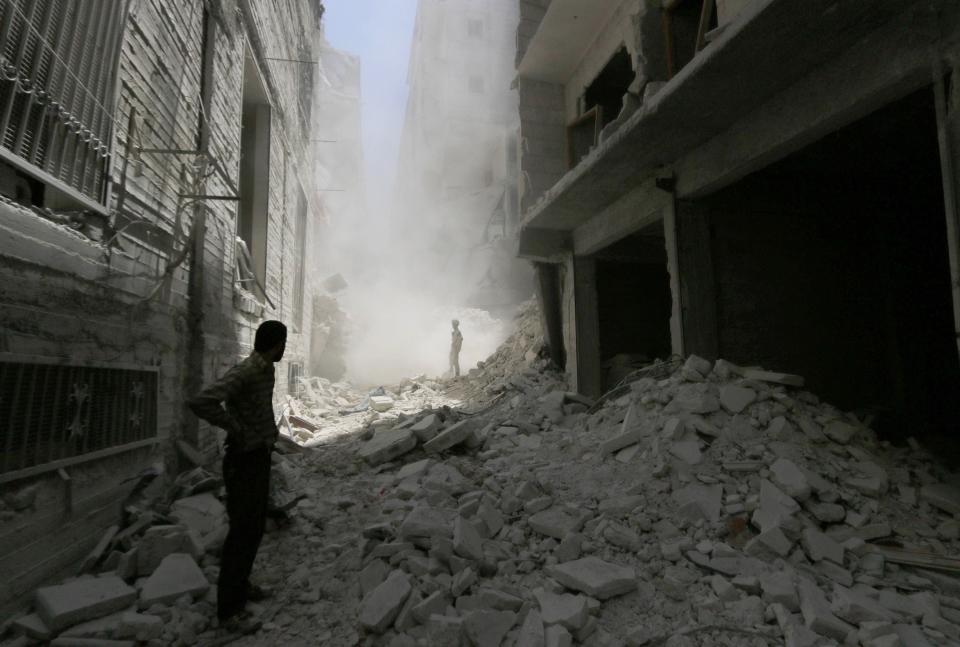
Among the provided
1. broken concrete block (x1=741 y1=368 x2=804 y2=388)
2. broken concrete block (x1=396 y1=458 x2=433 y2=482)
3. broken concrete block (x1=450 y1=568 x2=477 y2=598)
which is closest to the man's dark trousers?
broken concrete block (x1=450 y1=568 x2=477 y2=598)

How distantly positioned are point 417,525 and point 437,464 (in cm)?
162

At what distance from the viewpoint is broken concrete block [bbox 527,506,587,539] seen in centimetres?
347

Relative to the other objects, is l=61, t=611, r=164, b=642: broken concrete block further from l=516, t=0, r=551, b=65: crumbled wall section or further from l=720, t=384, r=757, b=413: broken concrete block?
l=516, t=0, r=551, b=65: crumbled wall section

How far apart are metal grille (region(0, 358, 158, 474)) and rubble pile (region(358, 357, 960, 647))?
1.96m

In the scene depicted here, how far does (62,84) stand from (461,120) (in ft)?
132

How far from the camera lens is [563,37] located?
8578 millimetres

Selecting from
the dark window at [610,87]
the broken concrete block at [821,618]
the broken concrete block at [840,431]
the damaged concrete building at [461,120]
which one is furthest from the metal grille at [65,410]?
the damaged concrete building at [461,120]

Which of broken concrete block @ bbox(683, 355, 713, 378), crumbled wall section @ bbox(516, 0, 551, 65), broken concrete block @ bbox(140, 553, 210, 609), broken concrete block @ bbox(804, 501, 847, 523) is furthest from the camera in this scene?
crumbled wall section @ bbox(516, 0, 551, 65)

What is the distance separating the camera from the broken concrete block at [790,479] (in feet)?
11.6

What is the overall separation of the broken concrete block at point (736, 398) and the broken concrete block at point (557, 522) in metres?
1.96

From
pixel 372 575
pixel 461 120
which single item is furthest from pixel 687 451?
pixel 461 120

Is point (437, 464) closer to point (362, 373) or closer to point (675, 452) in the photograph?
point (675, 452)

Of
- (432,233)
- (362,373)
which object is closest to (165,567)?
(362,373)

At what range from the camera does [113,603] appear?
266 centimetres
